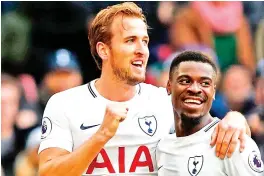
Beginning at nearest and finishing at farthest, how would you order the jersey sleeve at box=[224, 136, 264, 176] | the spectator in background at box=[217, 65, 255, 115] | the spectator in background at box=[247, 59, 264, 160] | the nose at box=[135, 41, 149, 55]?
the jersey sleeve at box=[224, 136, 264, 176], the nose at box=[135, 41, 149, 55], the spectator in background at box=[247, 59, 264, 160], the spectator in background at box=[217, 65, 255, 115]

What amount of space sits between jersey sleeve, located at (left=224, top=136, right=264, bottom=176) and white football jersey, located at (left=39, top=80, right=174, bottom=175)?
712 millimetres

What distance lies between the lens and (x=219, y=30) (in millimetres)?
8000

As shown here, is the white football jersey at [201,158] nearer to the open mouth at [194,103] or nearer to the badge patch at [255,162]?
the badge patch at [255,162]

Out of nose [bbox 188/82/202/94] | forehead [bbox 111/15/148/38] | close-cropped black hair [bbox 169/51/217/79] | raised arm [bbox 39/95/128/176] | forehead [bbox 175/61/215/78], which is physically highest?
forehead [bbox 111/15/148/38]

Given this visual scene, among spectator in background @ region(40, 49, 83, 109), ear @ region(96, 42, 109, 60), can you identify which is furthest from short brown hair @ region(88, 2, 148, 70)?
spectator in background @ region(40, 49, 83, 109)

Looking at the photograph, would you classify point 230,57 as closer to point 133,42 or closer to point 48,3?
point 48,3

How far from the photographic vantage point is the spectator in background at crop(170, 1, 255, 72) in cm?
795

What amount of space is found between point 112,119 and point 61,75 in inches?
155

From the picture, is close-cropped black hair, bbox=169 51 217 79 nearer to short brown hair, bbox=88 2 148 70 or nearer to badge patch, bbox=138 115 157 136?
badge patch, bbox=138 115 157 136

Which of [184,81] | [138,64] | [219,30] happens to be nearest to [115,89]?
[138,64]

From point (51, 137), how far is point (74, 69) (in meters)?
3.37

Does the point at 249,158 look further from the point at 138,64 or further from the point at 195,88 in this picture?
the point at 138,64

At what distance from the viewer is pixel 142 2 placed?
7.88m

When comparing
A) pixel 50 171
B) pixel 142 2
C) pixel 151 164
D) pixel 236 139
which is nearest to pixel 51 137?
pixel 50 171
